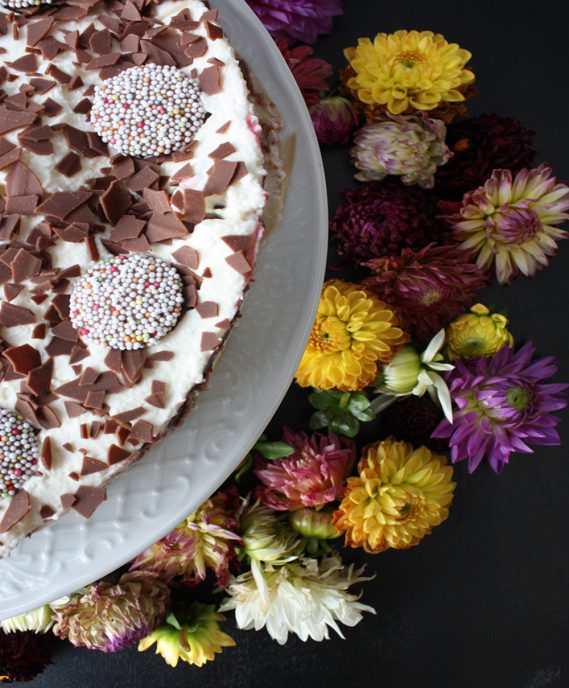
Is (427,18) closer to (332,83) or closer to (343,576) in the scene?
(332,83)

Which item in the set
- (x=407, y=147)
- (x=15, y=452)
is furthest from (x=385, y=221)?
(x=15, y=452)

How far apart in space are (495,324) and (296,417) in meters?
0.41

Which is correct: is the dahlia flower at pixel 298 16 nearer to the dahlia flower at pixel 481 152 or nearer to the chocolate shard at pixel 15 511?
the dahlia flower at pixel 481 152

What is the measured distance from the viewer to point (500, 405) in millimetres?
1335

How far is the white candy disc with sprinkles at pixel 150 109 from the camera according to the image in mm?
994

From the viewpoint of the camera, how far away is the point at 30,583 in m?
1.18

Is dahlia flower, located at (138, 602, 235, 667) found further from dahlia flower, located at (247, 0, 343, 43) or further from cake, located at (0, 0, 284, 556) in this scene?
dahlia flower, located at (247, 0, 343, 43)

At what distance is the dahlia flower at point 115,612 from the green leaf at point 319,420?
40cm

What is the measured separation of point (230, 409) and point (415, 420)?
39 cm

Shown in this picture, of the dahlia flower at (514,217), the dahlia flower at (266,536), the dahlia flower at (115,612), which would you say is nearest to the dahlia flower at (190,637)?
the dahlia flower at (115,612)

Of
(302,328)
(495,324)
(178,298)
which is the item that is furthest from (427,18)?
(178,298)

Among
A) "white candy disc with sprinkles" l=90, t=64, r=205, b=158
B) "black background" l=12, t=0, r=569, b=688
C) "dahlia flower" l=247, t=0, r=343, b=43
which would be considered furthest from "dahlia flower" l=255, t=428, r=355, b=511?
"dahlia flower" l=247, t=0, r=343, b=43

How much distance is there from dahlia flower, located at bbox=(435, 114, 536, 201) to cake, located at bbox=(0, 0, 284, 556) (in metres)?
0.52

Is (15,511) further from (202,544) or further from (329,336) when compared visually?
(329,336)
